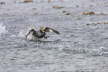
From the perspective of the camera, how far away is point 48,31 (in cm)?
2019

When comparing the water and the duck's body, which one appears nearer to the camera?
the water

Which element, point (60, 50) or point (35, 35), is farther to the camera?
point (35, 35)

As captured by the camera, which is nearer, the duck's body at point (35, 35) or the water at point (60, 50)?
the water at point (60, 50)

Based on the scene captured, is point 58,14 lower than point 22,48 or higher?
lower

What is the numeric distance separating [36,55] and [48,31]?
5.22 m

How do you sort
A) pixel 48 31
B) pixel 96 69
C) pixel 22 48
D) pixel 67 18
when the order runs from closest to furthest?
pixel 96 69, pixel 22 48, pixel 48 31, pixel 67 18

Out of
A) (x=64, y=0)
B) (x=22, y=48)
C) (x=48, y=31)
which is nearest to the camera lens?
(x=22, y=48)

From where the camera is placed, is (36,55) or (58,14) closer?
(36,55)

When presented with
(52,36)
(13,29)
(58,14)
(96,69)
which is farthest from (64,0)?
(96,69)

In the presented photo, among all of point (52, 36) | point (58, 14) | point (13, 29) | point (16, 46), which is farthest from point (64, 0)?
point (16, 46)

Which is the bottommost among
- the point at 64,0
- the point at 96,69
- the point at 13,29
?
the point at 64,0

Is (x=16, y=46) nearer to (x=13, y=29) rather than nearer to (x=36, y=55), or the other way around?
(x=36, y=55)

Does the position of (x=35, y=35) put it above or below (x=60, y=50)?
below

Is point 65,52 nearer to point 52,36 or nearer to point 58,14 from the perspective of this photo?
point 52,36
